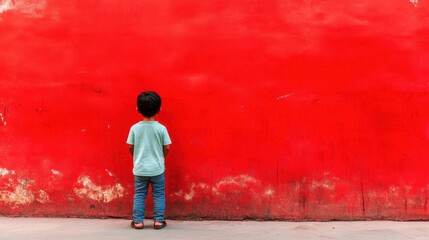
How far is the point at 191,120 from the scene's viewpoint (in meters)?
3.96

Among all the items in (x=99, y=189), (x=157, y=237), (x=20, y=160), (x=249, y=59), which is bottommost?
(x=157, y=237)

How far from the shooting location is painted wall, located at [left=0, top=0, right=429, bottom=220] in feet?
12.7

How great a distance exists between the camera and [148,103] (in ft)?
11.8

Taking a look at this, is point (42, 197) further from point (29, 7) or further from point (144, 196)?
point (29, 7)

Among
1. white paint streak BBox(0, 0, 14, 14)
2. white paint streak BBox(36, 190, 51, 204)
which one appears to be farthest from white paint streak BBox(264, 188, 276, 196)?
white paint streak BBox(0, 0, 14, 14)

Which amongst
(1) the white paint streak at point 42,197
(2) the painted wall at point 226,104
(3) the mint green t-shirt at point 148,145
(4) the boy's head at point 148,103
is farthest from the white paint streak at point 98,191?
(4) the boy's head at point 148,103

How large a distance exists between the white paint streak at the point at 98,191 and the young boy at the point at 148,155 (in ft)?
1.14

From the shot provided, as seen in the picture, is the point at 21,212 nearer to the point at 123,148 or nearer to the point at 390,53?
the point at 123,148

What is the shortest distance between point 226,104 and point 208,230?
113 cm

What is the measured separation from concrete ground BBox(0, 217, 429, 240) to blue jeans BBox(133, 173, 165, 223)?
13cm

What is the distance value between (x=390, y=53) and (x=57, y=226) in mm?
3332

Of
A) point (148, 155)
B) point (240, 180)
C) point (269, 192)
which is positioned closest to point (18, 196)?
point (148, 155)

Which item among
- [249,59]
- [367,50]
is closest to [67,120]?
[249,59]

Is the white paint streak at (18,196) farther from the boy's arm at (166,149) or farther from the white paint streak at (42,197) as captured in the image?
the boy's arm at (166,149)
